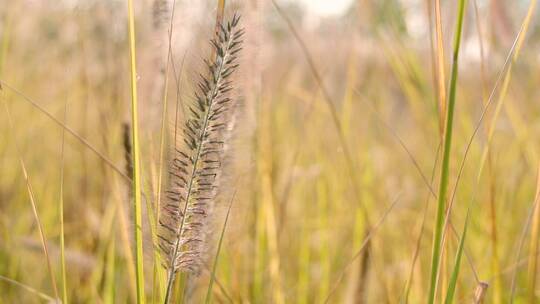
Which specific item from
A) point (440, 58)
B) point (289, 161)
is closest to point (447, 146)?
point (440, 58)

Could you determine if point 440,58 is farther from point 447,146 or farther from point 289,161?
point 289,161

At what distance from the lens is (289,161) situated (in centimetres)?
202

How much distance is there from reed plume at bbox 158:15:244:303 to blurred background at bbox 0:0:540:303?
0.11ft

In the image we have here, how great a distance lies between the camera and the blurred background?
3.01 feet

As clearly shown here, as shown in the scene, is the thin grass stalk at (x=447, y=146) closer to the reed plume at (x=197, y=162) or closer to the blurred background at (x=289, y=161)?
the blurred background at (x=289, y=161)

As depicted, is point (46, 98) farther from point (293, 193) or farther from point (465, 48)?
point (465, 48)

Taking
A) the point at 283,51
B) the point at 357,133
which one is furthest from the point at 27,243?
the point at 283,51

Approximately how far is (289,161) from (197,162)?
1397mm

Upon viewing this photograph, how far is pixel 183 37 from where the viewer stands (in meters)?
0.97

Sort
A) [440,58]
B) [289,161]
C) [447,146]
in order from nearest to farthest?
[447,146] < [440,58] < [289,161]

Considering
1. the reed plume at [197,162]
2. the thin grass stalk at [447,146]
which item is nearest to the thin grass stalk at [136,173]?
the reed plume at [197,162]

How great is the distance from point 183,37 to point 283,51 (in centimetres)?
199

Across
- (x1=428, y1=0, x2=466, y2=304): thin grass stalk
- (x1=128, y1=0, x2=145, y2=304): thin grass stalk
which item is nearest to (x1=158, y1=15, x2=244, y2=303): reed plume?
(x1=128, y1=0, x2=145, y2=304): thin grass stalk

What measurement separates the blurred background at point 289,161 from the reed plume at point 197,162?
0.11ft
